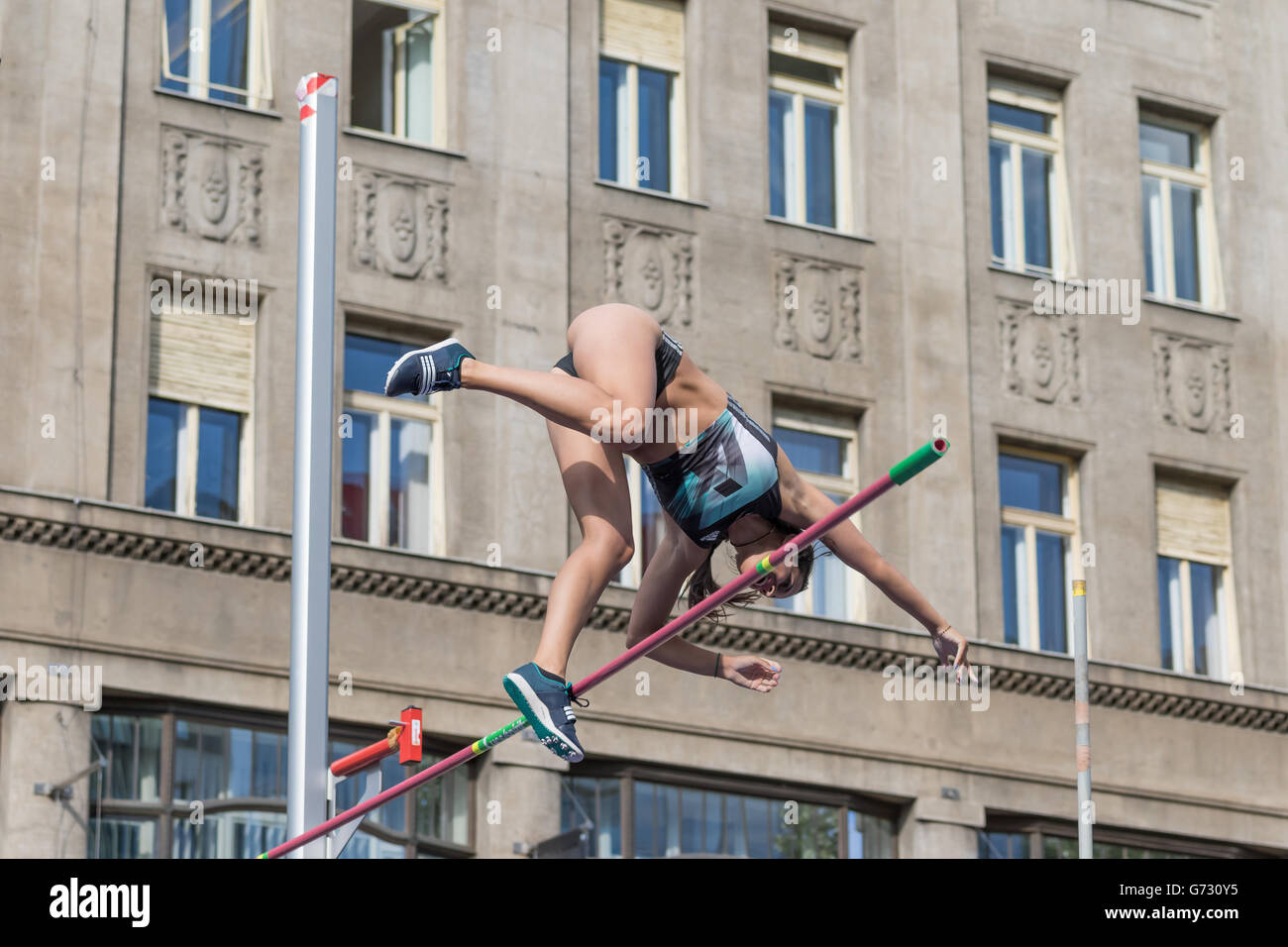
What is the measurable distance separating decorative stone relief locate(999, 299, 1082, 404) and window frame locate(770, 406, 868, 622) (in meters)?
2.18

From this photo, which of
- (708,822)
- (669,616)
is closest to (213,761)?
(708,822)

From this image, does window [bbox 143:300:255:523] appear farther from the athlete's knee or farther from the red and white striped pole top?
the athlete's knee

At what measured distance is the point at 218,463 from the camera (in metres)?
24.5

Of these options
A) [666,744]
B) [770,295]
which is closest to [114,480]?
[666,744]

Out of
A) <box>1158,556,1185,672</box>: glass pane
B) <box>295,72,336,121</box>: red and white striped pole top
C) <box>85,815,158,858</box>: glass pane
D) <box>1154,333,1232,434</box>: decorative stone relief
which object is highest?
<box>1154,333,1232,434</box>: decorative stone relief

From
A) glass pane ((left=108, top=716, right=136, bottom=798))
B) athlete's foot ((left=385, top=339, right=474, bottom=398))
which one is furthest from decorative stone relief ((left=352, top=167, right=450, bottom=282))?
athlete's foot ((left=385, top=339, right=474, bottom=398))

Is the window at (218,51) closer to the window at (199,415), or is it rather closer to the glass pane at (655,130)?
the window at (199,415)

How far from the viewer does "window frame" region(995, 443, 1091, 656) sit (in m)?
29.1

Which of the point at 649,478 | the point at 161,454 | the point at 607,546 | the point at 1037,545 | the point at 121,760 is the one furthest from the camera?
the point at 1037,545

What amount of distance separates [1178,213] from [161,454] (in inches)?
536

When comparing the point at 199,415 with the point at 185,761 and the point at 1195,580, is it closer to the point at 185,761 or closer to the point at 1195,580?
the point at 185,761

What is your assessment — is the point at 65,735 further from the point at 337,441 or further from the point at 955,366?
the point at 955,366
